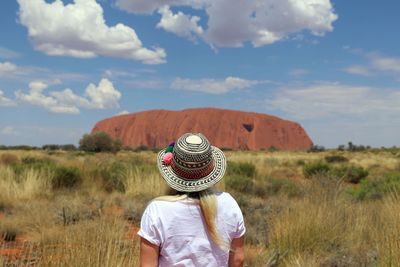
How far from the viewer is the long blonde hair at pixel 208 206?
2.34 m

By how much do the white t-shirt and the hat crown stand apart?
181 mm

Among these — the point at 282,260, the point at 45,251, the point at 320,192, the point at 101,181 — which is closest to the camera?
the point at 45,251

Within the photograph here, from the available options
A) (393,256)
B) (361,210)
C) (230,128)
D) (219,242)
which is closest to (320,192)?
(361,210)

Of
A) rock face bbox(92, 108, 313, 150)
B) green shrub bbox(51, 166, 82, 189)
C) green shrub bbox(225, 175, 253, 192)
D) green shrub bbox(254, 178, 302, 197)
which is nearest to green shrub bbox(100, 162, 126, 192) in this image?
green shrub bbox(51, 166, 82, 189)

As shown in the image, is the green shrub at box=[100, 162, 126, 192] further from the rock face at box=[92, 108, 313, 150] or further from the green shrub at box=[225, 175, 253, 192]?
the rock face at box=[92, 108, 313, 150]

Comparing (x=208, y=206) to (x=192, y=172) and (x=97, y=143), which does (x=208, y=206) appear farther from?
(x=97, y=143)

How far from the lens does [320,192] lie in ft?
28.1

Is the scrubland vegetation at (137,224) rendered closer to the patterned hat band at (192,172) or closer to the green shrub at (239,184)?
the green shrub at (239,184)

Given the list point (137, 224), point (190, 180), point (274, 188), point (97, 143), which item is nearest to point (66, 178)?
point (137, 224)

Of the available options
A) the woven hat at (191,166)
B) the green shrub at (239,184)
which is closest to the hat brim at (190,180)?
the woven hat at (191,166)

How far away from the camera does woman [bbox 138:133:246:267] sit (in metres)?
2.34

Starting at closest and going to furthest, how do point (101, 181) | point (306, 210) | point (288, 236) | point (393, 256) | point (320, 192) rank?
point (393, 256) < point (288, 236) < point (306, 210) < point (320, 192) < point (101, 181)

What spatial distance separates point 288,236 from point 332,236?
2.49 ft

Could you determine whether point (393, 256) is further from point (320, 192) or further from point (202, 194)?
point (320, 192)
